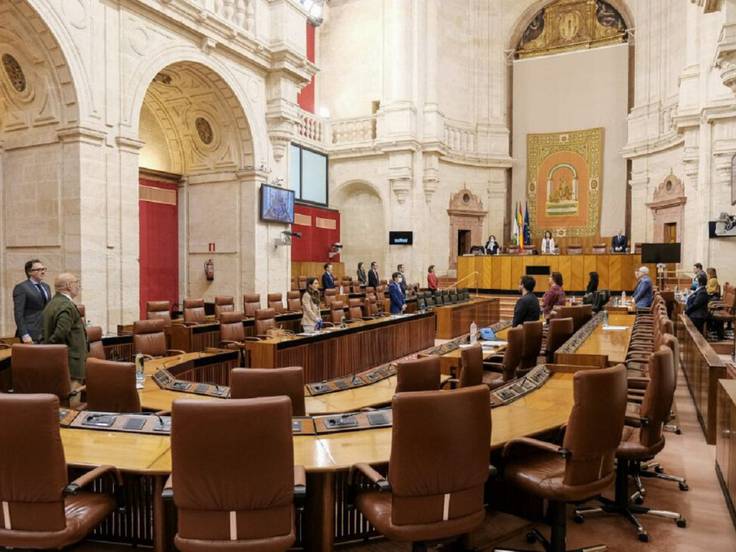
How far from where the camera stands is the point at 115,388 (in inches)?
135

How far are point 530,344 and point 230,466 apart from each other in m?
3.76

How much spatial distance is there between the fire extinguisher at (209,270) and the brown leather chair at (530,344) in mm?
7396

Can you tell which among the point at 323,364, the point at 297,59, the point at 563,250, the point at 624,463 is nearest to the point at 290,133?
the point at 297,59

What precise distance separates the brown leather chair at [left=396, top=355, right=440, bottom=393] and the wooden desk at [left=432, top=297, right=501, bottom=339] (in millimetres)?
7410

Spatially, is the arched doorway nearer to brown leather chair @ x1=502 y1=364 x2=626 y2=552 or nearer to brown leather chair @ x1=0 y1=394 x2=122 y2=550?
brown leather chair @ x1=0 y1=394 x2=122 y2=550

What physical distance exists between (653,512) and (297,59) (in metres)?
10.0

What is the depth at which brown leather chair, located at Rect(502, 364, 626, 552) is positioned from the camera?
2.49 metres

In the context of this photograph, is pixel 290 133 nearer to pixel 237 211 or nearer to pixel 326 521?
pixel 237 211

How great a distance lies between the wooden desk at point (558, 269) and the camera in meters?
14.9

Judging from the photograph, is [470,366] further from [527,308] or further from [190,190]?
[190,190]

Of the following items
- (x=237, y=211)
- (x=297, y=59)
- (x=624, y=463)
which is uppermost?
(x=297, y=59)

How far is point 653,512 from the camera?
3.18 meters

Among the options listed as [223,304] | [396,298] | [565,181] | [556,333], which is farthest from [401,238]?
[556,333]

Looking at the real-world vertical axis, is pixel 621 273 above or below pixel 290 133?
below
